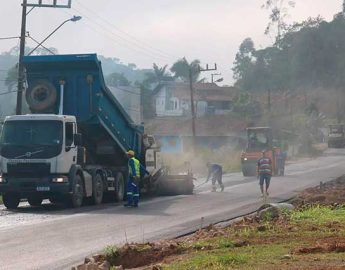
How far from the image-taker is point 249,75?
12469 centimetres

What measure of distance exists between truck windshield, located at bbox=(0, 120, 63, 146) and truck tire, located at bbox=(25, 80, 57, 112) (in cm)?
183

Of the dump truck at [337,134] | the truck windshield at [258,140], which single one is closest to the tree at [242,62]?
the dump truck at [337,134]

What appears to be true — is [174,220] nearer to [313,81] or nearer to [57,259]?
[57,259]

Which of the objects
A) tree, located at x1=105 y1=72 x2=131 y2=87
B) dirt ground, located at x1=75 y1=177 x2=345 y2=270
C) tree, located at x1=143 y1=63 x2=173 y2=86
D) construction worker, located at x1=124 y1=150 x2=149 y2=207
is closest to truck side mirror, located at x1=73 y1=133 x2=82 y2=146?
construction worker, located at x1=124 y1=150 x2=149 y2=207

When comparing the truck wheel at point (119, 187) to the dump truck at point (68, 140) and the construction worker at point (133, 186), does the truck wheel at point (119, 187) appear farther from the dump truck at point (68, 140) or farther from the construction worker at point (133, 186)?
the construction worker at point (133, 186)

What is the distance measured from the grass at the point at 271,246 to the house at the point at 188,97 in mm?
88919

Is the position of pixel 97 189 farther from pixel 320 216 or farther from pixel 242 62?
pixel 242 62

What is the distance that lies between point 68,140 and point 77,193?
1.56 metres

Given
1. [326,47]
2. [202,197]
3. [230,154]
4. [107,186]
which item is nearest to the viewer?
[107,186]

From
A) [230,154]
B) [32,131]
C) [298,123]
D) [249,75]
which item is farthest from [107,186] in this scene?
[249,75]

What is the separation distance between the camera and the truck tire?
987 inches

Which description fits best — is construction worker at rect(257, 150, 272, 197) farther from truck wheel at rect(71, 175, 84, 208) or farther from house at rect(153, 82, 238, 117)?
house at rect(153, 82, 238, 117)

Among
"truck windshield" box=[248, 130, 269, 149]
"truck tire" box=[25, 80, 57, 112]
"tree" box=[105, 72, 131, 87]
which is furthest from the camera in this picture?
"tree" box=[105, 72, 131, 87]

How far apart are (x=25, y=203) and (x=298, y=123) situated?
66.0 m
